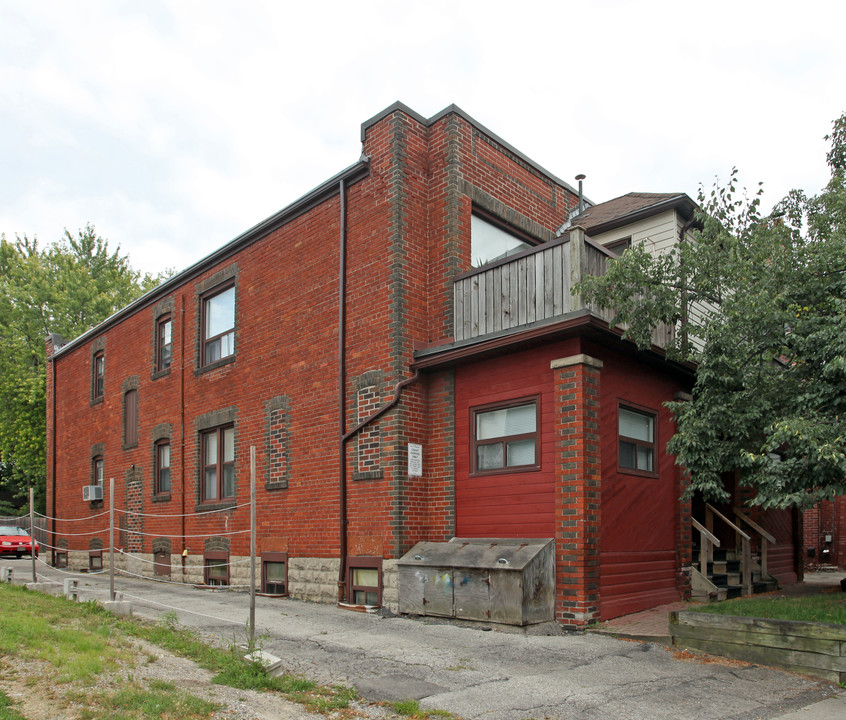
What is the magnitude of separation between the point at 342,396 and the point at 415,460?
1.79 m

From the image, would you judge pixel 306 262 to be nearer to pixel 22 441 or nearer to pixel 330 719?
pixel 330 719

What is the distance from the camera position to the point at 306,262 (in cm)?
1432

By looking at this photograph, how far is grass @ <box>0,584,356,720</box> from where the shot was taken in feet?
19.0

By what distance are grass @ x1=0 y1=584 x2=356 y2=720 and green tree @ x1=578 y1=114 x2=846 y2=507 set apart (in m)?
5.09

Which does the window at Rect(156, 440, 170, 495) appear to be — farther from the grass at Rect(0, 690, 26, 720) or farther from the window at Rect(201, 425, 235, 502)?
the grass at Rect(0, 690, 26, 720)

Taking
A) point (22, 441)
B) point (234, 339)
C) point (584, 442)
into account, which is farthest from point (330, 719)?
point (22, 441)

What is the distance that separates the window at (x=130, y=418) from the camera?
66.2 ft

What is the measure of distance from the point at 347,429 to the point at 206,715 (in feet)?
23.7

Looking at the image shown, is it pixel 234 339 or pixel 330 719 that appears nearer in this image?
pixel 330 719

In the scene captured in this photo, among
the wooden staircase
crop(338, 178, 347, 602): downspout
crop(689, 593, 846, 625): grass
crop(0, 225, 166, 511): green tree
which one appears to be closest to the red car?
crop(0, 225, 166, 511): green tree

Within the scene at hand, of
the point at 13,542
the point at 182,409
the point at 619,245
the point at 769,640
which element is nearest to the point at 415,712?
the point at 769,640

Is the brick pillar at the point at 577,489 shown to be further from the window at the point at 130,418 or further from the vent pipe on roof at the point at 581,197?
the window at the point at 130,418

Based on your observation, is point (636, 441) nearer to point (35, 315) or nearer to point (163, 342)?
point (163, 342)

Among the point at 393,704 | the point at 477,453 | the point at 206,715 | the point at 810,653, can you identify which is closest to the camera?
the point at 206,715
